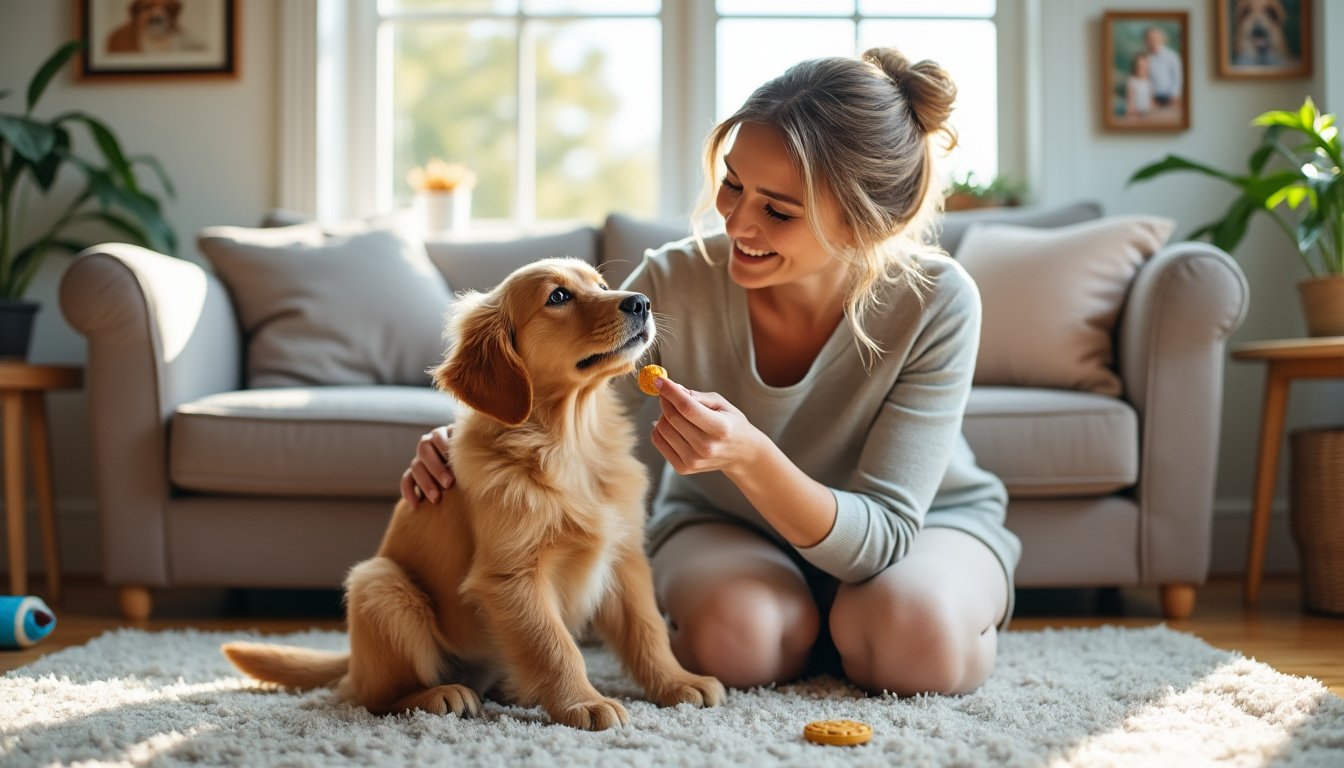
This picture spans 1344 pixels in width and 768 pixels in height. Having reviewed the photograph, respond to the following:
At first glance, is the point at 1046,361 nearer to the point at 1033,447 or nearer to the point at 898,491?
the point at 1033,447

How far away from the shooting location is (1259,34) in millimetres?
3828

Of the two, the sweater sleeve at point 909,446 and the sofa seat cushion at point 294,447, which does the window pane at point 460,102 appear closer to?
the sofa seat cushion at point 294,447

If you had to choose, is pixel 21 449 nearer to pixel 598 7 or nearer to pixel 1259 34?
pixel 598 7

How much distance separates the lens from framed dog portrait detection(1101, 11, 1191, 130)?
12.7ft

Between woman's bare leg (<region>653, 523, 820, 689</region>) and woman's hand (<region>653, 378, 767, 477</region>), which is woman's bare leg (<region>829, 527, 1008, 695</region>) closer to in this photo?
woman's bare leg (<region>653, 523, 820, 689</region>)

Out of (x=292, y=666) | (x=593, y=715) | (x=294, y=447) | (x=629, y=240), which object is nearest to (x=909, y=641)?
(x=593, y=715)

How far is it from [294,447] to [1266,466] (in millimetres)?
2561

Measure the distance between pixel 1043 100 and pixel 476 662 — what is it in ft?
10.0

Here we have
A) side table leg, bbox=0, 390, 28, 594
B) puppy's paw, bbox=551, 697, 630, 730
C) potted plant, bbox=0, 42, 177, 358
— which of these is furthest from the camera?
potted plant, bbox=0, 42, 177, 358

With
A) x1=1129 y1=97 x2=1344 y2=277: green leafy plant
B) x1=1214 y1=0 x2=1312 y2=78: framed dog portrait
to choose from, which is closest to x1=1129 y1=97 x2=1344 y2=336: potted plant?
x1=1129 y1=97 x2=1344 y2=277: green leafy plant

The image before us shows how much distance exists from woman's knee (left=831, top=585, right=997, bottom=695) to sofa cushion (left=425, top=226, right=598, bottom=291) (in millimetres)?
1889

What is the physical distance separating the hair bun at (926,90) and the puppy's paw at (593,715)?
3.55 feet

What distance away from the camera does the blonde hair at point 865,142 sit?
1777mm

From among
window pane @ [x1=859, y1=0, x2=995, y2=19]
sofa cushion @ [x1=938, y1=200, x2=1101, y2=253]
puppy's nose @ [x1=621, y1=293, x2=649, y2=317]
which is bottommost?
puppy's nose @ [x1=621, y1=293, x2=649, y2=317]
